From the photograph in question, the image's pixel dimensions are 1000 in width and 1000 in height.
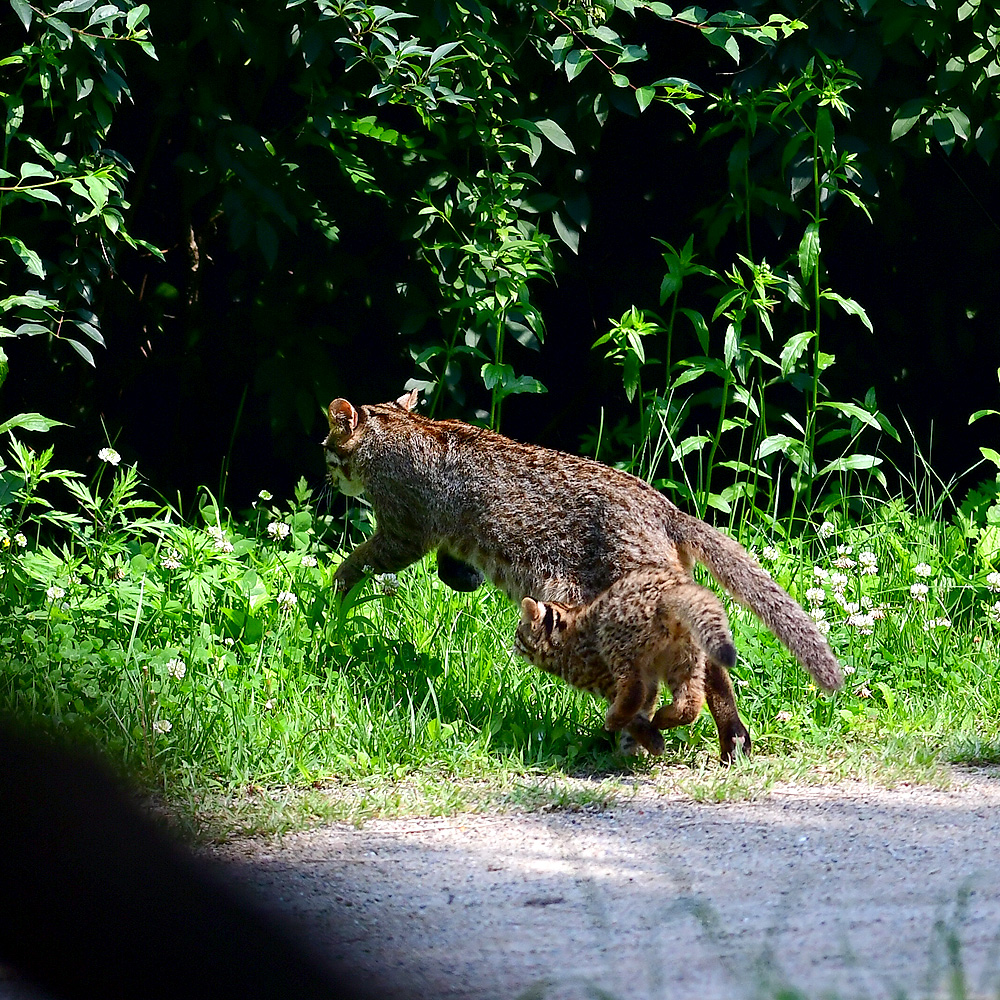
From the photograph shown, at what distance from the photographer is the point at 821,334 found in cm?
745

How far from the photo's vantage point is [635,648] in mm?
4516

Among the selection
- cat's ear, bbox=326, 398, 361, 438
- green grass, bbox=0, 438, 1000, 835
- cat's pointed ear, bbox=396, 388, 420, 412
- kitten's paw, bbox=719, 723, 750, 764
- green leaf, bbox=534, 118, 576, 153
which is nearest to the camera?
green grass, bbox=0, 438, 1000, 835

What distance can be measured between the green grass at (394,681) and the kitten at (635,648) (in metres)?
0.20

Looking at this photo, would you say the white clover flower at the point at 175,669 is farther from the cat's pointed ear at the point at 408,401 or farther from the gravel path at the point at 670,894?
the cat's pointed ear at the point at 408,401

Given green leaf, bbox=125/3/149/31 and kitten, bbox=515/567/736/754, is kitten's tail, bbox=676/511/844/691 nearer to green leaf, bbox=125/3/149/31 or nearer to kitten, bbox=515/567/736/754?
kitten, bbox=515/567/736/754

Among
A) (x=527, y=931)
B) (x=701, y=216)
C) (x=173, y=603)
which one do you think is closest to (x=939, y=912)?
(x=527, y=931)

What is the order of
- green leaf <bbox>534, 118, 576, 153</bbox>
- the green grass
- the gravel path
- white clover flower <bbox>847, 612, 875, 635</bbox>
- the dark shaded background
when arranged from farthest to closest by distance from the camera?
the dark shaded background
green leaf <bbox>534, 118, 576, 153</bbox>
white clover flower <bbox>847, 612, 875, 635</bbox>
the green grass
the gravel path

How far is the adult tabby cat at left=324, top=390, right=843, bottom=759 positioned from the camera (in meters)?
4.68

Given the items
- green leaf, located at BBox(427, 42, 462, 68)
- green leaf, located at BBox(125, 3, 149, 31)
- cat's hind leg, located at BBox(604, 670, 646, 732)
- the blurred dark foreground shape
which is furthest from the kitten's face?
the blurred dark foreground shape

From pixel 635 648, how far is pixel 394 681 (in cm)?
106

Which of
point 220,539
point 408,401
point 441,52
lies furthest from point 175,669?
point 441,52

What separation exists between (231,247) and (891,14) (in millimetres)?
3314

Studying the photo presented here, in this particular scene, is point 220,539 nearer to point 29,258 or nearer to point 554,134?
point 29,258

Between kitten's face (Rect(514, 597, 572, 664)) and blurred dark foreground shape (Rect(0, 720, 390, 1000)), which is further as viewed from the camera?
kitten's face (Rect(514, 597, 572, 664))
